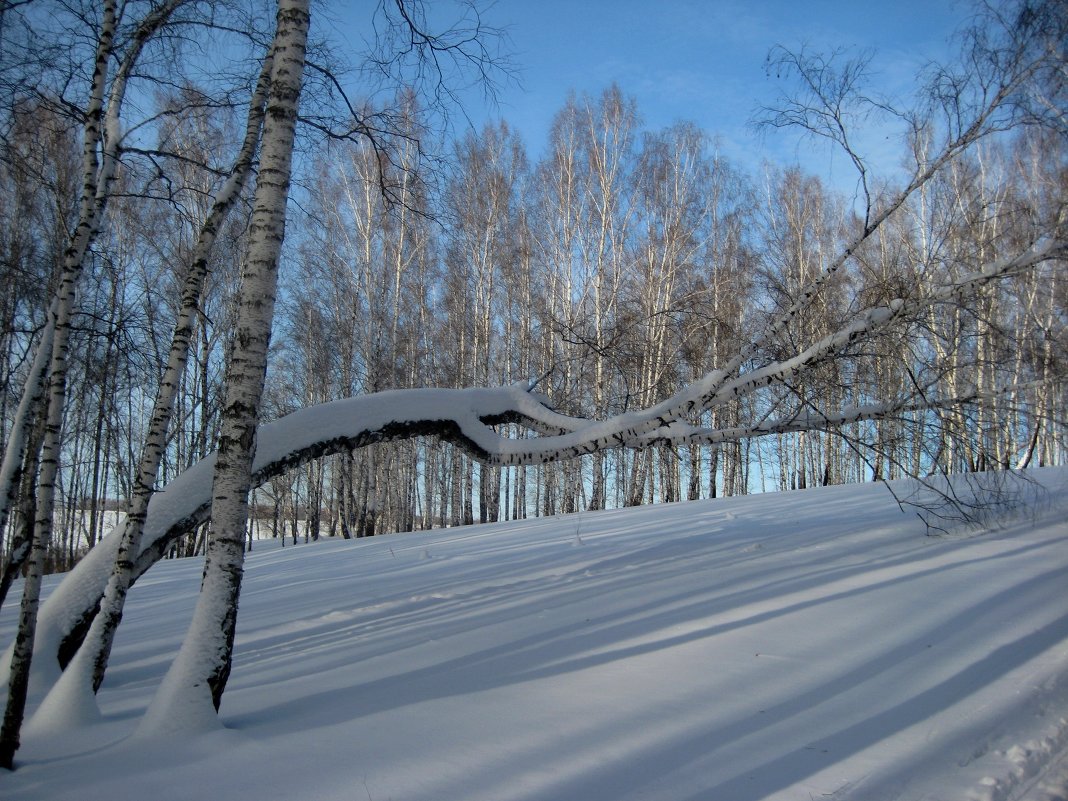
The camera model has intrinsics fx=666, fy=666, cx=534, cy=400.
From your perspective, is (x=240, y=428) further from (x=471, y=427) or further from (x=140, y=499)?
(x=471, y=427)

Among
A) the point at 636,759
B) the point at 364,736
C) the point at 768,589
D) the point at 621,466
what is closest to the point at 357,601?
the point at 364,736

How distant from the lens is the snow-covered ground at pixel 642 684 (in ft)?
9.34

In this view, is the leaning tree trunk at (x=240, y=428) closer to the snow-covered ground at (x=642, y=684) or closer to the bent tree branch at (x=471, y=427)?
the snow-covered ground at (x=642, y=684)

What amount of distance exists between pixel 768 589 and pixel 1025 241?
333 centimetres

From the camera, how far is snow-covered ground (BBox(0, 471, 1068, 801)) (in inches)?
112

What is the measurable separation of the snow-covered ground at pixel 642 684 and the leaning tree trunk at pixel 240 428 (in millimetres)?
253

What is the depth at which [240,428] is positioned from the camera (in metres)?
3.63

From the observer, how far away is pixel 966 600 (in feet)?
16.4

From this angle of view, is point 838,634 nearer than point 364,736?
No

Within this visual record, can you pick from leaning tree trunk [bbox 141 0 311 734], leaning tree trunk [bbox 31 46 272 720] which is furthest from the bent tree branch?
leaning tree trunk [bbox 141 0 311 734]

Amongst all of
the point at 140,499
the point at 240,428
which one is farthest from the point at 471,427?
the point at 140,499

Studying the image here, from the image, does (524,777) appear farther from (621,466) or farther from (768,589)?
(621,466)

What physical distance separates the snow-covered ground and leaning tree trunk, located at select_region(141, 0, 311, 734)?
9.9 inches

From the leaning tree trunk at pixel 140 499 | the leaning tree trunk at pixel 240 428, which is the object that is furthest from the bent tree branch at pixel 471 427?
the leaning tree trunk at pixel 240 428
